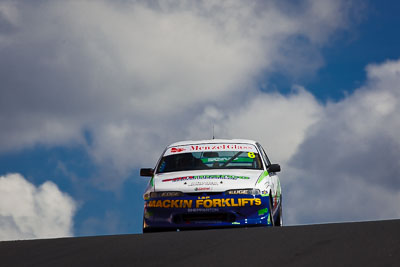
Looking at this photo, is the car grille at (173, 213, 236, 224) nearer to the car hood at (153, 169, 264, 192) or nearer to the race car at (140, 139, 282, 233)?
the race car at (140, 139, 282, 233)

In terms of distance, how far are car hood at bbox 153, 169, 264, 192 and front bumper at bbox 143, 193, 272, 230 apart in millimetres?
140

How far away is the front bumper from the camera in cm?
1017

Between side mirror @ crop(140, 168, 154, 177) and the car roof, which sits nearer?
side mirror @ crop(140, 168, 154, 177)

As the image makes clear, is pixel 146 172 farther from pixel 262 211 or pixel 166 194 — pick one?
pixel 262 211

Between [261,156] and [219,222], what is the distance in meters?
2.09

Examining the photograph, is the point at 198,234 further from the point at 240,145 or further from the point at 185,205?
the point at 240,145

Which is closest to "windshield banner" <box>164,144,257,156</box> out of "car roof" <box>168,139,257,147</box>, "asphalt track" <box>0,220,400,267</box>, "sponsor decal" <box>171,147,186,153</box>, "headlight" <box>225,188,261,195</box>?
"sponsor decal" <box>171,147,186,153</box>

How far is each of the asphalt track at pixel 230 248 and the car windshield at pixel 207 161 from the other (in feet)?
11.8

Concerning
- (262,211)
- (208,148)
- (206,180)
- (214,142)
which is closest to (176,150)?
(208,148)

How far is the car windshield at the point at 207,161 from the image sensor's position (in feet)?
37.4

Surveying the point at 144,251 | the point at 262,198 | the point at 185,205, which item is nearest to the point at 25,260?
the point at 144,251

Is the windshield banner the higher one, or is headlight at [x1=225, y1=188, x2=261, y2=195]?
the windshield banner

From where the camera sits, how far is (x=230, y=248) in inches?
245

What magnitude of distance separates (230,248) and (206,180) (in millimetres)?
4238
